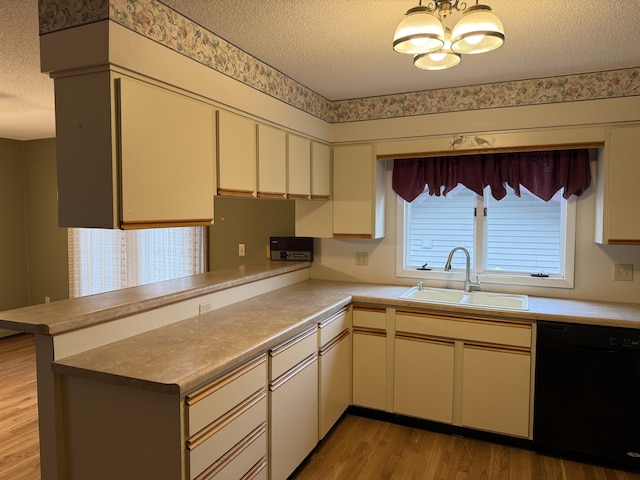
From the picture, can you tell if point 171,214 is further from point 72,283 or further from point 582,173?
point 72,283

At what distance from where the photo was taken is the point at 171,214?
2.06m

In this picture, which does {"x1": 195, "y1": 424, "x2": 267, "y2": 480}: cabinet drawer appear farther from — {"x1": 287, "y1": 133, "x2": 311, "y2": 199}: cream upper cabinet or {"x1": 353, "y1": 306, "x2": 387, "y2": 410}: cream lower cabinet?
{"x1": 287, "y1": 133, "x2": 311, "y2": 199}: cream upper cabinet

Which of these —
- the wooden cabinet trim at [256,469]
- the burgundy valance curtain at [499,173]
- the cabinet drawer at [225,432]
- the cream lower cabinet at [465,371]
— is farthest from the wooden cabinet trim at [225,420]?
the burgundy valance curtain at [499,173]

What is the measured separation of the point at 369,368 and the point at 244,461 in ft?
4.65

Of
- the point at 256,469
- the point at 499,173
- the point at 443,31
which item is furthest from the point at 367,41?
the point at 256,469

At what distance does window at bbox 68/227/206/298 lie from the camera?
15.3ft

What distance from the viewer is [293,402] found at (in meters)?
2.40

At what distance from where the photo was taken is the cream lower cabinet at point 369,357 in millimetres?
3156

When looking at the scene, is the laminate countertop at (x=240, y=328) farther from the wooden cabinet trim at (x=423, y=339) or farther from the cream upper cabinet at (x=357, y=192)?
the cream upper cabinet at (x=357, y=192)

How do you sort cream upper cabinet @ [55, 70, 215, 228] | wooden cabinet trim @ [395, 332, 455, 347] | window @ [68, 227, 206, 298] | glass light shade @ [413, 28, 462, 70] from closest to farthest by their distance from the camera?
cream upper cabinet @ [55, 70, 215, 228] → glass light shade @ [413, 28, 462, 70] → wooden cabinet trim @ [395, 332, 455, 347] → window @ [68, 227, 206, 298]

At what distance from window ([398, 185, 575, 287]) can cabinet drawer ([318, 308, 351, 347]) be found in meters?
0.77

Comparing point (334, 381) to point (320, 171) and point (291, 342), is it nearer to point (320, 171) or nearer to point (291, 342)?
point (291, 342)

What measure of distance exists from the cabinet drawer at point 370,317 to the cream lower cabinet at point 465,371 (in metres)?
0.11

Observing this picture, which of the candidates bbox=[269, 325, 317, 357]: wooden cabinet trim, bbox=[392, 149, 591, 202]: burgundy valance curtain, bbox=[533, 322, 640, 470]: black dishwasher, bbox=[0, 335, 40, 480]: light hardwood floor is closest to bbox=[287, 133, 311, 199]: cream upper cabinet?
bbox=[392, 149, 591, 202]: burgundy valance curtain
